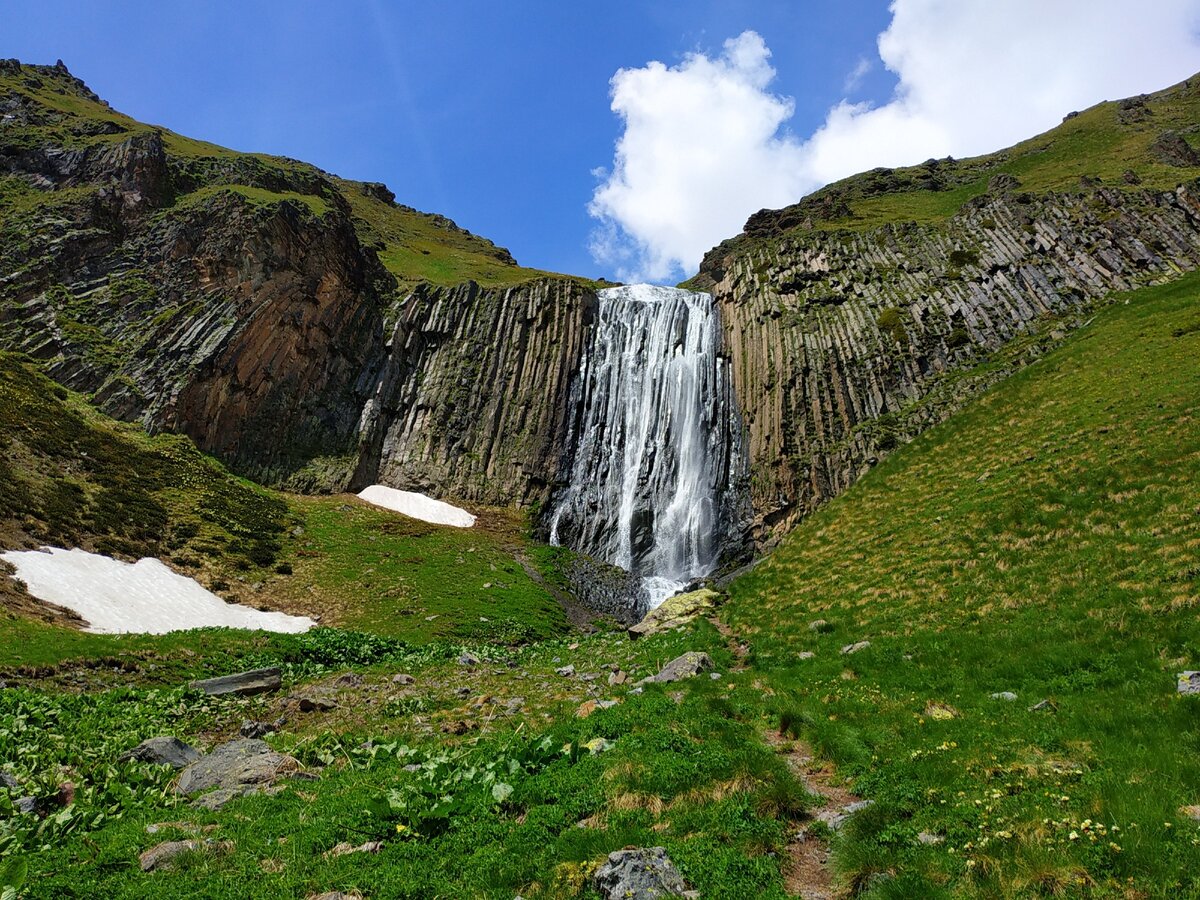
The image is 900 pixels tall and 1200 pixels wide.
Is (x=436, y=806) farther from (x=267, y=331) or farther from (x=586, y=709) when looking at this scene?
(x=267, y=331)

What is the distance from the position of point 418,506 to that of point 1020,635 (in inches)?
1864

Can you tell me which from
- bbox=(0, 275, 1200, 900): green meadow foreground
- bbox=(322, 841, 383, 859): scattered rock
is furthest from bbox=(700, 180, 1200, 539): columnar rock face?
bbox=(322, 841, 383, 859): scattered rock

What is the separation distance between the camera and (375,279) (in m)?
73.1

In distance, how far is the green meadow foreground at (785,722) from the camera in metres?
6.56

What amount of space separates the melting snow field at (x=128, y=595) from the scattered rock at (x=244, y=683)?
24.3ft

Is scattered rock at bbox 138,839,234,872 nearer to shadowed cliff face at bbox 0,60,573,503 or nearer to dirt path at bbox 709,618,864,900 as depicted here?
dirt path at bbox 709,618,864,900

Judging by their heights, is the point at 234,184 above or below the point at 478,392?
above

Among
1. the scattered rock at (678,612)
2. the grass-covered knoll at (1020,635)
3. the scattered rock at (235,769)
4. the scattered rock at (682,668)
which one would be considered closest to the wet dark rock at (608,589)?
the scattered rock at (678,612)

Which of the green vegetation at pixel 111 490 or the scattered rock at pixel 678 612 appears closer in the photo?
the scattered rock at pixel 678 612

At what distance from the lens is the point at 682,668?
15789 millimetres

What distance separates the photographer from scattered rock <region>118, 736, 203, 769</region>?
1050 cm

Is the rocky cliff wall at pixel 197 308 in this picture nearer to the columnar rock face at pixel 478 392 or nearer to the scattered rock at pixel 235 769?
the columnar rock face at pixel 478 392

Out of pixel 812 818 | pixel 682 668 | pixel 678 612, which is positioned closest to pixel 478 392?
pixel 678 612

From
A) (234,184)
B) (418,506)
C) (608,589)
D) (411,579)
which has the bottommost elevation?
(411,579)
